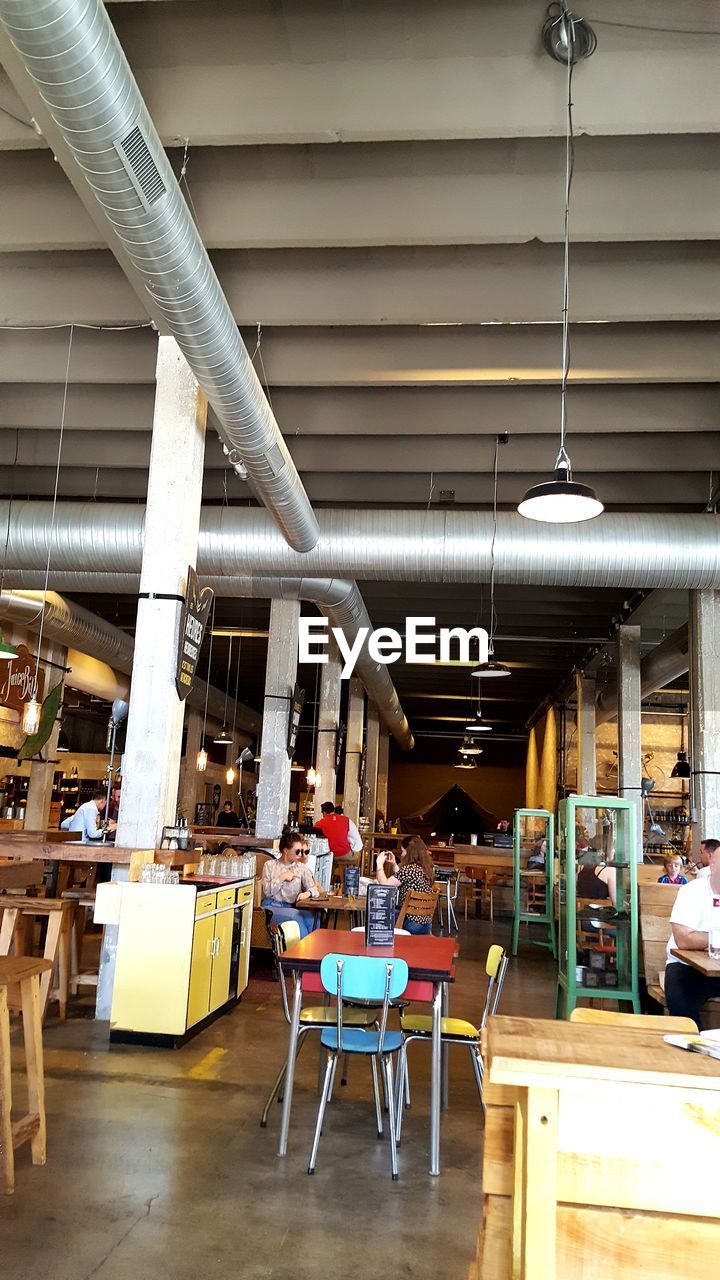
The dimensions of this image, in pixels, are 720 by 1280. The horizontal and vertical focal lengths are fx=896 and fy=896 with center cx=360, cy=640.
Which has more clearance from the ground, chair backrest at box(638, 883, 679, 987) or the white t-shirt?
the white t-shirt

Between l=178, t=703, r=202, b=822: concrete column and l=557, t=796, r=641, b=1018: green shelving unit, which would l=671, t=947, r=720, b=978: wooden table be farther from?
l=178, t=703, r=202, b=822: concrete column

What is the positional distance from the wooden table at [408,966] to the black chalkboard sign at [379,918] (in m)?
0.04

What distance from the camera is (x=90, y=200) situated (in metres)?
5.11

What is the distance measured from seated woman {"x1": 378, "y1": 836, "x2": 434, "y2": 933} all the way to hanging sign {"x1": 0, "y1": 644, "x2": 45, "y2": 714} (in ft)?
16.9

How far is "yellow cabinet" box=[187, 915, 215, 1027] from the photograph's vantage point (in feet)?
17.7

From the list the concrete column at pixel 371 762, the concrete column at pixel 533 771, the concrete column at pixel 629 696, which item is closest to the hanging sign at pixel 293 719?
the concrete column at pixel 629 696

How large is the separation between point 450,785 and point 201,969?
89.2ft

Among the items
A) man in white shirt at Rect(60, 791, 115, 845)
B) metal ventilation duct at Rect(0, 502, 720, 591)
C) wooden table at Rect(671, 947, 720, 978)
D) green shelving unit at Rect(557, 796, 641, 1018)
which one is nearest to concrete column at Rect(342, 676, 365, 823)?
man in white shirt at Rect(60, 791, 115, 845)

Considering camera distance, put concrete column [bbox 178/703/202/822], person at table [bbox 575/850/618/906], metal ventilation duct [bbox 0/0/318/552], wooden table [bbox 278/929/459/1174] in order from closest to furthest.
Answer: metal ventilation duct [bbox 0/0/318/552]
wooden table [bbox 278/929/459/1174]
person at table [bbox 575/850/618/906]
concrete column [bbox 178/703/202/822]

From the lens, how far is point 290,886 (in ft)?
23.1

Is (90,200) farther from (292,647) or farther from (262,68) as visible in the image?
(292,647)

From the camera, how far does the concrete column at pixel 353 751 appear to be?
17.2 metres

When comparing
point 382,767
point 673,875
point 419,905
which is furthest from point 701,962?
point 382,767

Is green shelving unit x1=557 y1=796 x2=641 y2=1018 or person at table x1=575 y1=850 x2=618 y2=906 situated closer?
green shelving unit x1=557 y1=796 x2=641 y2=1018
